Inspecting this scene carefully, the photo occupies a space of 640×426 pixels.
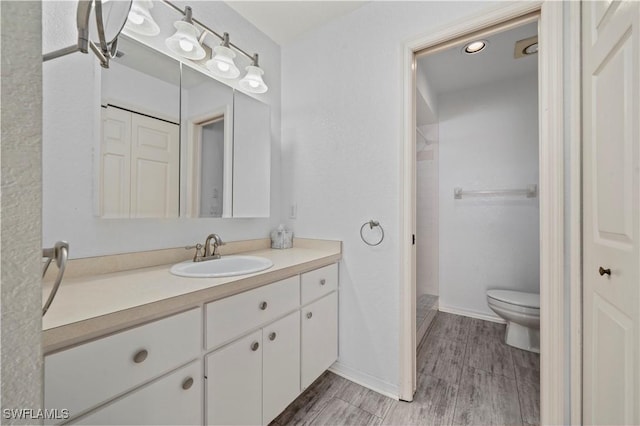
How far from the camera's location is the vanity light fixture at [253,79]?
176cm

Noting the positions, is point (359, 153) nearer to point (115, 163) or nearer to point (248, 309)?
point (248, 309)

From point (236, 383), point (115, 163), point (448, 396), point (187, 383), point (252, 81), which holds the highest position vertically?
point (252, 81)

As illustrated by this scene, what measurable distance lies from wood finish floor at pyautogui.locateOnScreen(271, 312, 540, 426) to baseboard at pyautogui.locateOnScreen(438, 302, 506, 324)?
1.88ft

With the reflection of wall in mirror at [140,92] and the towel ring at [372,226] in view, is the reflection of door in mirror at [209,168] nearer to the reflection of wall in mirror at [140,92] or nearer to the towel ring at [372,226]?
the reflection of wall in mirror at [140,92]

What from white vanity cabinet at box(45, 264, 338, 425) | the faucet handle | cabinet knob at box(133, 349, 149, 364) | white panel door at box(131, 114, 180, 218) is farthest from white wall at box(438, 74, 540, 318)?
cabinet knob at box(133, 349, 149, 364)

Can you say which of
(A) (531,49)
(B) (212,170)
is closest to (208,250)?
(B) (212,170)

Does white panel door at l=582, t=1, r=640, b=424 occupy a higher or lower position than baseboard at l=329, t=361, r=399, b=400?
higher

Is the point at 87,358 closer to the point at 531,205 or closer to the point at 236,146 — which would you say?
the point at 236,146

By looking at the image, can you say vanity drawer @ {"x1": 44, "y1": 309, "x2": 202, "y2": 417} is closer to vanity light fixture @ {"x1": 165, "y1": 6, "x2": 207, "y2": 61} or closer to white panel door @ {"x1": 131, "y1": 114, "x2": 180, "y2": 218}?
white panel door @ {"x1": 131, "y1": 114, "x2": 180, "y2": 218}

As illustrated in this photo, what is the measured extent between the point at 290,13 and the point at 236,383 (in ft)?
7.19

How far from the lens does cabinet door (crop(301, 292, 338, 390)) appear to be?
1.50 metres

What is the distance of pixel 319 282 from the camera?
5.30ft

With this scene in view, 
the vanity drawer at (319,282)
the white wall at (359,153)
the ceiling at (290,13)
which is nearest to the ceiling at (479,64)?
the white wall at (359,153)

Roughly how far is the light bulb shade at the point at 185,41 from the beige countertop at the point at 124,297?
45.2 inches
